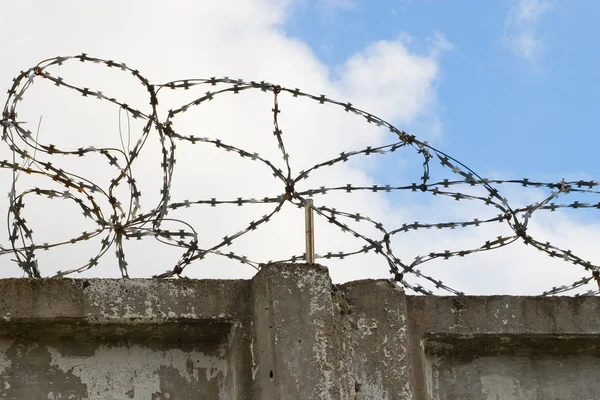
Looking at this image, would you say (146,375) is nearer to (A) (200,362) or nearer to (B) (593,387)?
(A) (200,362)

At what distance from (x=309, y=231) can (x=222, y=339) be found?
2.00 feet

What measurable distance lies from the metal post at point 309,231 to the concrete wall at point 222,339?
151 mm

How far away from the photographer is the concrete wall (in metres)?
4.29

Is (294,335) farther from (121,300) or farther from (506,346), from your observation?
(506,346)

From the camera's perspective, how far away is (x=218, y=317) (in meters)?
4.45

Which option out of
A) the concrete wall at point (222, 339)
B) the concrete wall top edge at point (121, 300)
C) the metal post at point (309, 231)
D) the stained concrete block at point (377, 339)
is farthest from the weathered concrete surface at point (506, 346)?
the concrete wall top edge at point (121, 300)

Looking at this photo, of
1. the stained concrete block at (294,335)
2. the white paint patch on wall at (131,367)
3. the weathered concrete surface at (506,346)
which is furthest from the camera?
the weathered concrete surface at (506,346)

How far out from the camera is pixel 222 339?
454 centimetres

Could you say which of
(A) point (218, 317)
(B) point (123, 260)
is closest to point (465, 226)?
(A) point (218, 317)

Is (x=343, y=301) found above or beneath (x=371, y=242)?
beneath

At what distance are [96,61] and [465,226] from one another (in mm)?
1864

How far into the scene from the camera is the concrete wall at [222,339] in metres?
4.29

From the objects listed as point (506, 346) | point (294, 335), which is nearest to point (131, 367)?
point (294, 335)

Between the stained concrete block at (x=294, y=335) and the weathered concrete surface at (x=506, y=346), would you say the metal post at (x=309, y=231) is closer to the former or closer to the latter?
the stained concrete block at (x=294, y=335)
